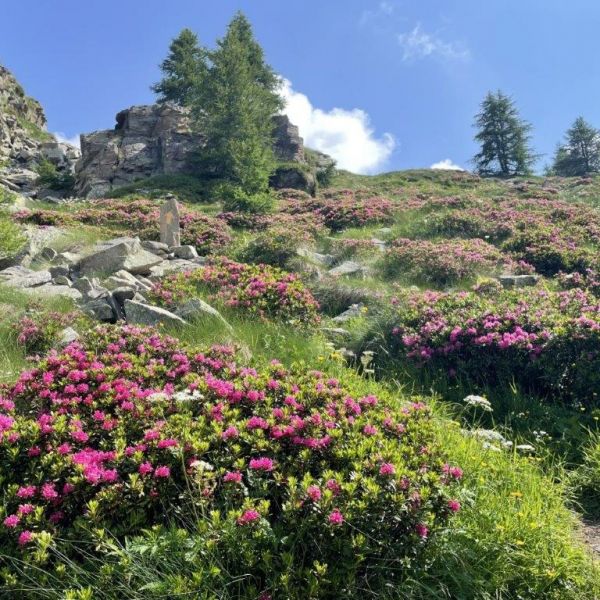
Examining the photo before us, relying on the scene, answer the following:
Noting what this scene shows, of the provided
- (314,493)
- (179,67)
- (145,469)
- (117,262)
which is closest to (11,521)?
(145,469)

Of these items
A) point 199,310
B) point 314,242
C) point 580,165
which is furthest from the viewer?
point 580,165

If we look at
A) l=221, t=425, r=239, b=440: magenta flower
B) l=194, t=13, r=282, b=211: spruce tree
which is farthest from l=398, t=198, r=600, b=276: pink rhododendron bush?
l=194, t=13, r=282, b=211: spruce tree

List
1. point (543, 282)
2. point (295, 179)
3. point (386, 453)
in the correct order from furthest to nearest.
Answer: point (295, 179) → point (543, 282) → point (386, 453)

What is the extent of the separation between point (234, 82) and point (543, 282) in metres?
33.8

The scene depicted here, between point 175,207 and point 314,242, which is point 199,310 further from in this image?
point 175,207

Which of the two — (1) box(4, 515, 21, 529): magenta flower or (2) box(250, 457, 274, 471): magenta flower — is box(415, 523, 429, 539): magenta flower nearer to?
(2) box(250, 457, 274, 471): magenta flower

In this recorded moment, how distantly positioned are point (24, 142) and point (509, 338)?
6157cm

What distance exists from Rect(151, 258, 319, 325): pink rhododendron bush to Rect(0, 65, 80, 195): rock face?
33.5 metres

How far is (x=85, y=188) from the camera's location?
35.6 metres

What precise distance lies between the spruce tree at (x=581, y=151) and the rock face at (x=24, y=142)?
170 ft

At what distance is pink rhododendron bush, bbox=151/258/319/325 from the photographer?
8.22m

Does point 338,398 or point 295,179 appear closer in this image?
point 338,398

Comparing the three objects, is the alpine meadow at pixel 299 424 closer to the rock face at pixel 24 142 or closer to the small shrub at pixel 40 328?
the small shrub at pixel 40 328

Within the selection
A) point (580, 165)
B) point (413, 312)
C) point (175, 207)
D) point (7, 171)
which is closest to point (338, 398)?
point (413, 312)
